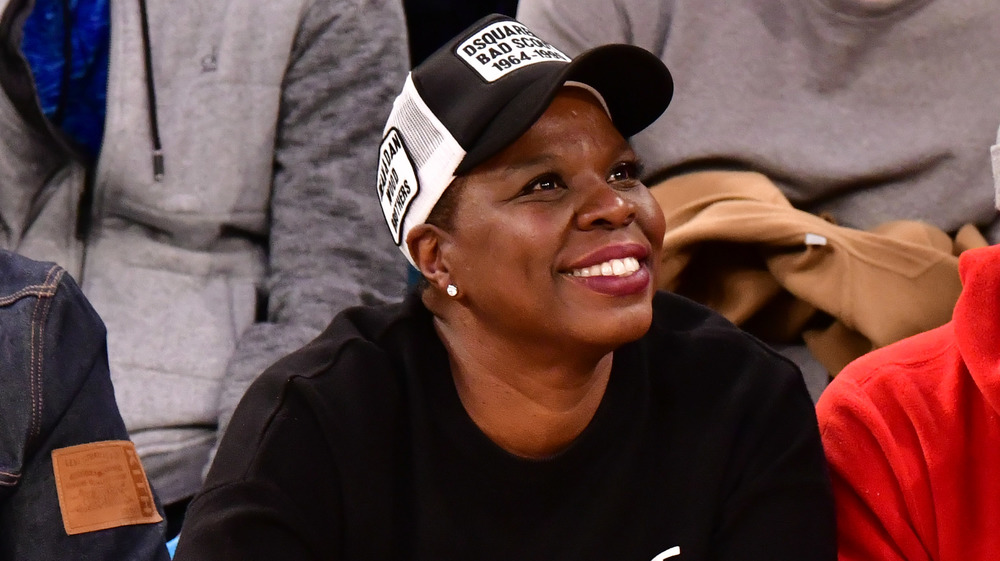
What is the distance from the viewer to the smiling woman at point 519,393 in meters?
1.29

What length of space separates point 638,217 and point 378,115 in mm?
861

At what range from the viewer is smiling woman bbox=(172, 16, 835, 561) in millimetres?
1289

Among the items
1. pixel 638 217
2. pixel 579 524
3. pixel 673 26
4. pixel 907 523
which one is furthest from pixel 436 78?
pixel 673 26

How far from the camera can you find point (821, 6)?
2020 mm

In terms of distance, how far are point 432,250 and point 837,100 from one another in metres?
0.92

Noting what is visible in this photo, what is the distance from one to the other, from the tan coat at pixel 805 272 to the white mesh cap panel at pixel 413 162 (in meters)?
0.45

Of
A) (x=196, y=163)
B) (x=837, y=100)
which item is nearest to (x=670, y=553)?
(x=837, y=100)

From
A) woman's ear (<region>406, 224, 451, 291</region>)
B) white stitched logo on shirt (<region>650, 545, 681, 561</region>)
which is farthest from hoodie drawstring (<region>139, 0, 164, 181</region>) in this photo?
white stitched logo on shirt (<region>650, 545, 681, 561</region>)

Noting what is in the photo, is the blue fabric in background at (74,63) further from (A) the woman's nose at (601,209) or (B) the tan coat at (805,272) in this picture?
(A) the woman's nose at (601,209)

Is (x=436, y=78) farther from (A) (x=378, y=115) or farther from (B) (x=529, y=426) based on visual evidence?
(A) (x=378, y=115)

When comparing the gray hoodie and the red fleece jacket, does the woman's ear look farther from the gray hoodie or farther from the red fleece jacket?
the gray hoodie

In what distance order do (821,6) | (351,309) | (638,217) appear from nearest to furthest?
(638,217)
(351,309)
(821,6)

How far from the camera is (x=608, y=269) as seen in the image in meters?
1.30

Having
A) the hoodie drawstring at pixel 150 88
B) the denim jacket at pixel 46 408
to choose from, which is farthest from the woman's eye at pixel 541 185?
the hoodie drawstring at pixel 150 88
